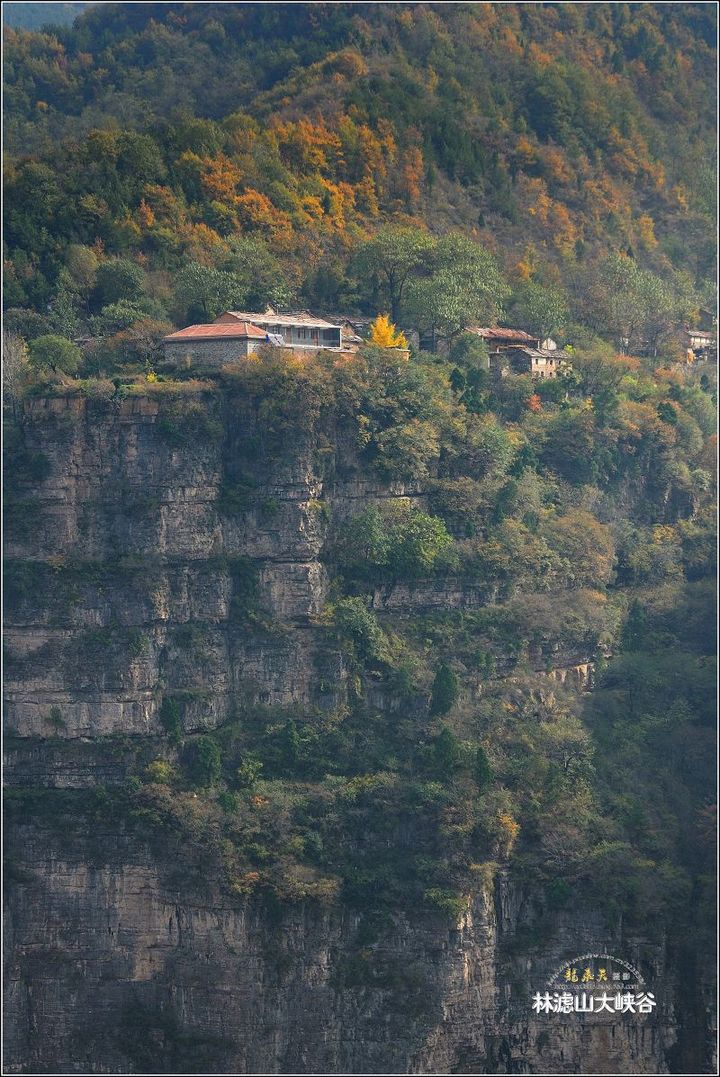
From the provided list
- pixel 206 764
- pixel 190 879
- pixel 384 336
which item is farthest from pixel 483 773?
pixel 384 336

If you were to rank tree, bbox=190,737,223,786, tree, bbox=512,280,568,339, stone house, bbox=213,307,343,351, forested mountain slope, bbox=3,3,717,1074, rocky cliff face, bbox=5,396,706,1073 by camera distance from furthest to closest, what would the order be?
tree, bbox=512,280,568,339, stone house, bbox=213,307,343,351, tree, bbox=190,737,223,786, forested mountain slope, bbox=3,3,717,1074, rocky cliff face, bbox=5,396,706,1073

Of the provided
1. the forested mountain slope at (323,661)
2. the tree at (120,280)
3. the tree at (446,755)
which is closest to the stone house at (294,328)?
the forested mountain slope at (323,661)

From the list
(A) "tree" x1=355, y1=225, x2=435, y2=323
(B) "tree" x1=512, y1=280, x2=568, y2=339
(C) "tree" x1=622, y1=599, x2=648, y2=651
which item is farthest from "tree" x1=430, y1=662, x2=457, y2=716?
(B) "tree" x1=512, y1=280, x2=568, y2=339

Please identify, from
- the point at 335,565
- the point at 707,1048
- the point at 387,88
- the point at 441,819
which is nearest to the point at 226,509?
the point at 335,565

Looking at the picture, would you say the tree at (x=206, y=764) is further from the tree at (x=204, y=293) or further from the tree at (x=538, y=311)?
the tree at (x=538, y=311)

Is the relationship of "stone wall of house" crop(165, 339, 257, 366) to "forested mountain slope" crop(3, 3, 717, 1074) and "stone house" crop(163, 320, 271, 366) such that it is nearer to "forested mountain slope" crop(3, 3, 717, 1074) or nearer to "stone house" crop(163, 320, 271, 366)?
"stone house" crop(163, 320, 271, 366)

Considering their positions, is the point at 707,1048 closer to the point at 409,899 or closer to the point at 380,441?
the point at 409,899
